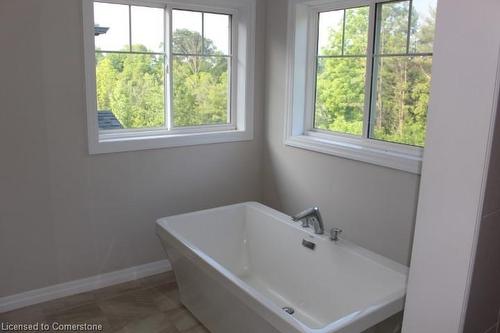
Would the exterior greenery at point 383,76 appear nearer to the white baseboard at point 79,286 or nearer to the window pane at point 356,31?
the window pane at point 356,31

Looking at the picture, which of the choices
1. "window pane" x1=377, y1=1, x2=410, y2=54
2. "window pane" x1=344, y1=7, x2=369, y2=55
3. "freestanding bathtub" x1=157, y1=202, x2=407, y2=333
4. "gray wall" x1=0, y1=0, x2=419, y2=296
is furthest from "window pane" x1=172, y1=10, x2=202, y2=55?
"window pane" x1=377, y1=1, x2=410, y2=54

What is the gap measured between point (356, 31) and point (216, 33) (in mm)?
1093

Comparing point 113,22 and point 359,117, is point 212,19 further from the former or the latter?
point 359,117

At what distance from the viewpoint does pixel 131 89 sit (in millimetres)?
3301

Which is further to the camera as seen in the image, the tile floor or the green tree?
the green tree

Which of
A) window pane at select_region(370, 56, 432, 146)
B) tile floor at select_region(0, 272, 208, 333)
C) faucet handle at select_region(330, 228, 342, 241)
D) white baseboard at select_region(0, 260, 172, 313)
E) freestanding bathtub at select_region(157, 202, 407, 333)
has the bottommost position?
tile floor at select_region(0, 272, 208, 333)

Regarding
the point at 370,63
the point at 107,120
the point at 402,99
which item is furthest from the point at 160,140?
the point at 402,99

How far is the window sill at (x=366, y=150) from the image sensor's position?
8.98 feet

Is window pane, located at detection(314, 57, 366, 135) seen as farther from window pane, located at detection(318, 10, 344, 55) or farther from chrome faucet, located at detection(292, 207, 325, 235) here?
chrome faucet, located at detection(292, 207, 325, 235)

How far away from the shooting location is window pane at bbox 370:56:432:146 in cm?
274

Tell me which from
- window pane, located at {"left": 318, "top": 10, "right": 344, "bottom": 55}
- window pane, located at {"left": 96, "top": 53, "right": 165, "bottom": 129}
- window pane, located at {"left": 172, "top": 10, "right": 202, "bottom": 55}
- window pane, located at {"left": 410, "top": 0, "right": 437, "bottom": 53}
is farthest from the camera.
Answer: window pane, located at {"left": 172, "top": 10, "right": 202, "bottom": 55}

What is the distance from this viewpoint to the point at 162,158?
3.36 meters

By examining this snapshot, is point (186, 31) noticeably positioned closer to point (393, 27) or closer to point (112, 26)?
point (112, 26)

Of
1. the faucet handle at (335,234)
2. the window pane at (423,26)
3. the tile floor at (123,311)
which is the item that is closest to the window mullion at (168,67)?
the tile floor at (123,311)
